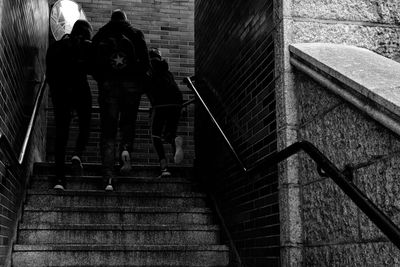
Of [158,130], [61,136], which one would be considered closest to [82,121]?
[61,136]

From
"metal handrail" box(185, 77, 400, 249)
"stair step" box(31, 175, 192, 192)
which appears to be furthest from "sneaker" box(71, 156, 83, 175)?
"metal handrail" box(185, 77, 400, 249)

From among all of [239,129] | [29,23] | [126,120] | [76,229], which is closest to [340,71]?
[239,129]

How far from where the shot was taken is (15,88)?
14.2 ft

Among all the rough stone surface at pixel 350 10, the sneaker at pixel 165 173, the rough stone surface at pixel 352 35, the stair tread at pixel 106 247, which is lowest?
the stair tread at pixel 106 247

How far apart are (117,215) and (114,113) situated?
101cm

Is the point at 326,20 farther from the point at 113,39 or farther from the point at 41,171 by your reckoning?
the point at 41,171

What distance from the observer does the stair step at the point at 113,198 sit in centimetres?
497

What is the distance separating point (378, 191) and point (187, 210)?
106 inches

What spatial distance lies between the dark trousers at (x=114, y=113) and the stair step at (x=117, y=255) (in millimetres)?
1166

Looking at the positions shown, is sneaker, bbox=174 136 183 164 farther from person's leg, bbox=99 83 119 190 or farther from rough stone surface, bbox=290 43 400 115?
rough stone surface, bbox=290 43 400 115

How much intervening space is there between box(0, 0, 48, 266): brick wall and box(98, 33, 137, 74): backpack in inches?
27.6

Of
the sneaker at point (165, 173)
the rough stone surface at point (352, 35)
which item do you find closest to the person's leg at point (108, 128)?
the sneaker at point (165, 173)

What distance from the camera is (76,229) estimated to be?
4457 millimetres

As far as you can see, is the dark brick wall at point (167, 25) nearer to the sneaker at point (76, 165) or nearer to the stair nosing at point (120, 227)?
the sneaker at point (76, 165)
